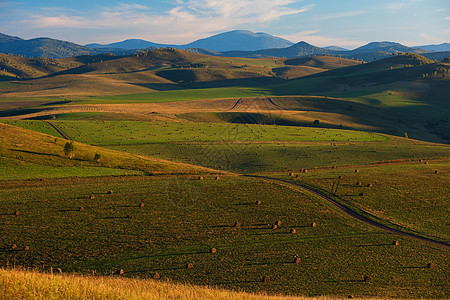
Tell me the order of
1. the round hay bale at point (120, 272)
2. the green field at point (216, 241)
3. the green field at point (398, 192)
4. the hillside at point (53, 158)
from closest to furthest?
the round hay bale at point (120, 272), the green field at point (216, 241), the green field at point (398, 192), the hillside at point (53, 158)

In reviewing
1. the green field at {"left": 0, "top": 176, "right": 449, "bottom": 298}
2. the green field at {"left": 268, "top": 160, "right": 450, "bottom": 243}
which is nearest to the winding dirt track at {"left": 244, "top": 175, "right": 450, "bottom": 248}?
the green field at {"left": 268, "top": 160, "right": 450, "bottom": 243}

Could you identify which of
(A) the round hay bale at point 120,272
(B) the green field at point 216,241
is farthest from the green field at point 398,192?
(A) the round hay bale at point 120,272

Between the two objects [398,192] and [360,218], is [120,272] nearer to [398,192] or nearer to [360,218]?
[360,218]

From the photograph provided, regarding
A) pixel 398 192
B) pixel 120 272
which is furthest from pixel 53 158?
pixel 398 192

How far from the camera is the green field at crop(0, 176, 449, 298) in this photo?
29203mm

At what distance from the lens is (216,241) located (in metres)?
35.5

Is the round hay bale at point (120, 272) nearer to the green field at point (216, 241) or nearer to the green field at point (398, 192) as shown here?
the green field at point (216, 241)

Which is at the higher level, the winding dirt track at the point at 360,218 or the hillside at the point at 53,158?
the hillside at the point at 53,158

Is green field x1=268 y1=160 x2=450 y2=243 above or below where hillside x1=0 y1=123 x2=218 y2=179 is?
below

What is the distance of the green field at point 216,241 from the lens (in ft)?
95.8

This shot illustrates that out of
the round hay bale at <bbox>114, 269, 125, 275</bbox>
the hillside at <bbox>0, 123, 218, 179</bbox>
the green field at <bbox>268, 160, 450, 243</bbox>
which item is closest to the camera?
the round hay bale at <bbox>114, 269, 125, 275</bbox>

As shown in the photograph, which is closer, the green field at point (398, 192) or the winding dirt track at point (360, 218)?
the winding dirt track at point (360, 218)

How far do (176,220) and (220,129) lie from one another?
81814 mm

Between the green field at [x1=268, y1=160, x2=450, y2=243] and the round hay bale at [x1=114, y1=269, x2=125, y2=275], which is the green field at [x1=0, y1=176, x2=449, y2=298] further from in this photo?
the green field at [x1=268, y1=160, x2=450, y2=243]
